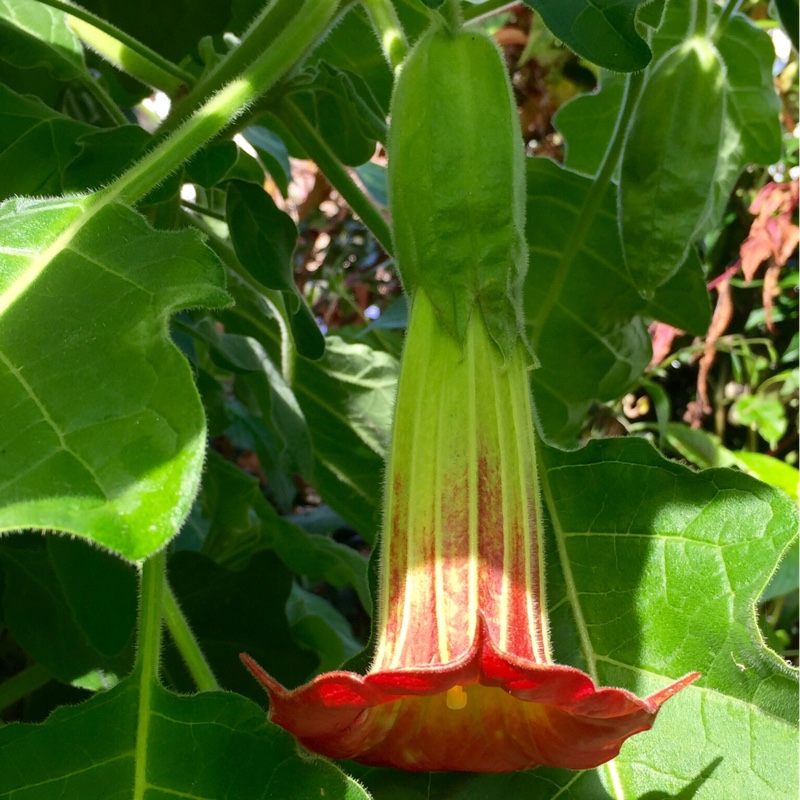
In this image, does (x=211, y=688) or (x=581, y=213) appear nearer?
(x=211, y=688)

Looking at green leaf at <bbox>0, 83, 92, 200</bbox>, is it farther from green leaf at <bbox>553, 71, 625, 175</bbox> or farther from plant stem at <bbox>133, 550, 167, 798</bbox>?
green leaf at <bbox>553, 71, 625, 175</bbox>

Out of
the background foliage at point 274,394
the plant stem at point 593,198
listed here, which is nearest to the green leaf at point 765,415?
the background foliage at point 274,394

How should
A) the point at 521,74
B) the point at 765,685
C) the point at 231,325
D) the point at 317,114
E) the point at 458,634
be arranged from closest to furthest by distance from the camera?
the point at 458,634 → the point at 765,685 → the point at 317,114 → the point at 231,325 → the point at 521,74

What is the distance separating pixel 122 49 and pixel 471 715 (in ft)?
1.76

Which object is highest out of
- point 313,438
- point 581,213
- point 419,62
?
point 419,62

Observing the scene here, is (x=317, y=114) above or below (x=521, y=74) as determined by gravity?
above

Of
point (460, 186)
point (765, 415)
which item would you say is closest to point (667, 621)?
point (460, 186)

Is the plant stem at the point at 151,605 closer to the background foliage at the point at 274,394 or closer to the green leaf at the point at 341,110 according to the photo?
the background foliage at the point at 274,394

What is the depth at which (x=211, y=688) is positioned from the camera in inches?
22.8

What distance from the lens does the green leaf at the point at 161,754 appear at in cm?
48

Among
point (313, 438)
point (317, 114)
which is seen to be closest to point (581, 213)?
point (317, 114)

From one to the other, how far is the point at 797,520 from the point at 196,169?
17.6 inches

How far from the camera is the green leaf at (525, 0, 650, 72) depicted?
51 centimetres

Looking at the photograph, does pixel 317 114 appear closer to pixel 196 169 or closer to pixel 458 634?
pixel 196 169
